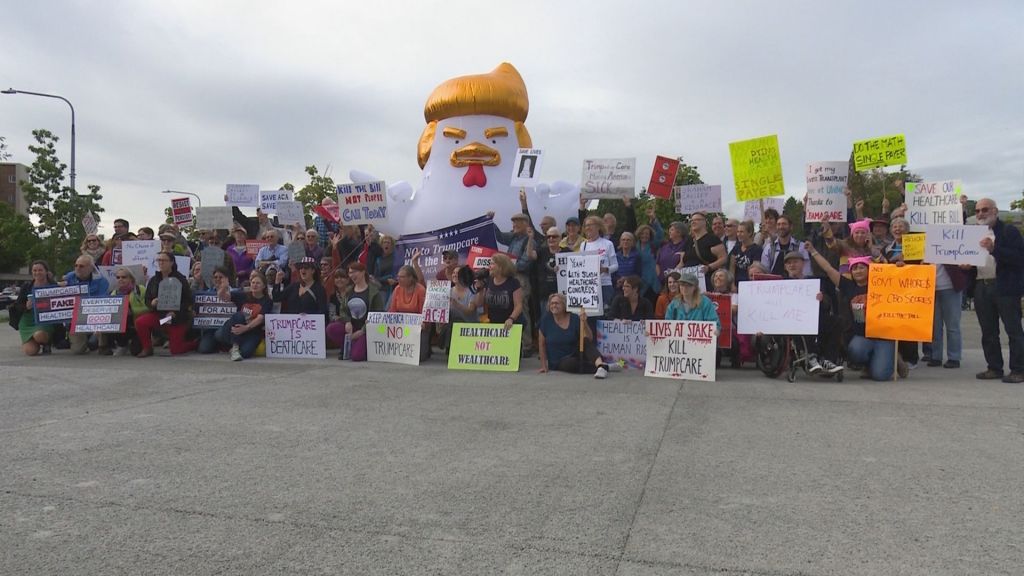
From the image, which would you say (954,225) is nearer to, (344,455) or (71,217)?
(344,455)

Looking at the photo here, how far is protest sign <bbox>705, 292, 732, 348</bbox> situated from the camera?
805 centimetres

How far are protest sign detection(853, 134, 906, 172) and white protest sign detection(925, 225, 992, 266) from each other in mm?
2385

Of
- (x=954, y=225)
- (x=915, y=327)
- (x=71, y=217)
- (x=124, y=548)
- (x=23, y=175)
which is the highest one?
(x=23, y=175)

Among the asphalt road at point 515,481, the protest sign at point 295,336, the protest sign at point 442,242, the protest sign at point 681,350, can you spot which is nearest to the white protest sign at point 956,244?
the asphalt road at point 515,481

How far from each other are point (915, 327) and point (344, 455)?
20.1 feet

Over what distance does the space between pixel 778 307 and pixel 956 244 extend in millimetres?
2025

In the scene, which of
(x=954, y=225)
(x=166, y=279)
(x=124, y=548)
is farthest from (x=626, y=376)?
(x=166, y=279)

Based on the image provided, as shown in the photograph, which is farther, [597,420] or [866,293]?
[866,293]

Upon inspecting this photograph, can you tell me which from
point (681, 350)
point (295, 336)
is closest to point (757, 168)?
point (681, 350)

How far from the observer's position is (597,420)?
17.6ft

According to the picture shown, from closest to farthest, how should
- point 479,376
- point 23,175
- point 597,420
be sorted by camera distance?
point 597,420 < point 479,376 < point 23,175

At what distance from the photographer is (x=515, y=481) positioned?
381 cm

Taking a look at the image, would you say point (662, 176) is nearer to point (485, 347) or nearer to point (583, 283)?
point (583, 283)

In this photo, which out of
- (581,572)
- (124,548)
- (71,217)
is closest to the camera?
(581,572)
